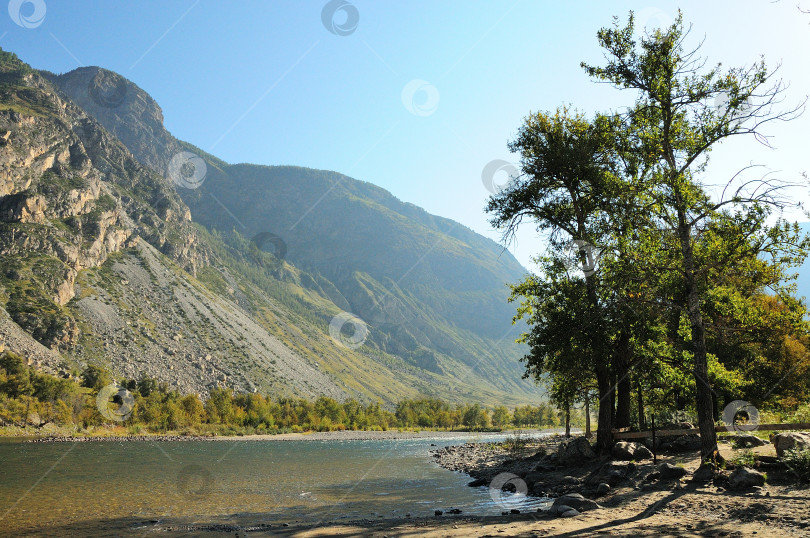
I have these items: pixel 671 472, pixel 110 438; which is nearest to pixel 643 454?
pixel 671 472

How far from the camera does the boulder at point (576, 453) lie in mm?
26078

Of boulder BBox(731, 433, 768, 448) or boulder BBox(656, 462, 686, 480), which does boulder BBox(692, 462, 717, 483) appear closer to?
boulder BBox(656, 462, 686, 480)

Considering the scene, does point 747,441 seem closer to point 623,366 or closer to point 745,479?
point 745,479

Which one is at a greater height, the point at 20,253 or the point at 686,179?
the point at 20,253

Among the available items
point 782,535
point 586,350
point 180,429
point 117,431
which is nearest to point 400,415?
point 180,429

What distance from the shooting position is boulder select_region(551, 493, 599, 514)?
51.8 feet

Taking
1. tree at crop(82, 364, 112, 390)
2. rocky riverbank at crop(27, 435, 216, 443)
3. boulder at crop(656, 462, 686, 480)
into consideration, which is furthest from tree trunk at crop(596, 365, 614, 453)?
tree at crop(82, 364, 112, 390)

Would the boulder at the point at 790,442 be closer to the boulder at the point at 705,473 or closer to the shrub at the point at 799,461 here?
the shrub at the point at 799,461

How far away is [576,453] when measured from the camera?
26578 millimetres

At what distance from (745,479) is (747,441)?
6031 millimetres

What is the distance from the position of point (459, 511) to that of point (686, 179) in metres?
14.4

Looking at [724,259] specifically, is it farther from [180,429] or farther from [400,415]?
[400,415]

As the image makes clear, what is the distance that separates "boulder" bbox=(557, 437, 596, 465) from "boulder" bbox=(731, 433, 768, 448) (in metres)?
7.38

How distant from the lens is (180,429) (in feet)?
399
